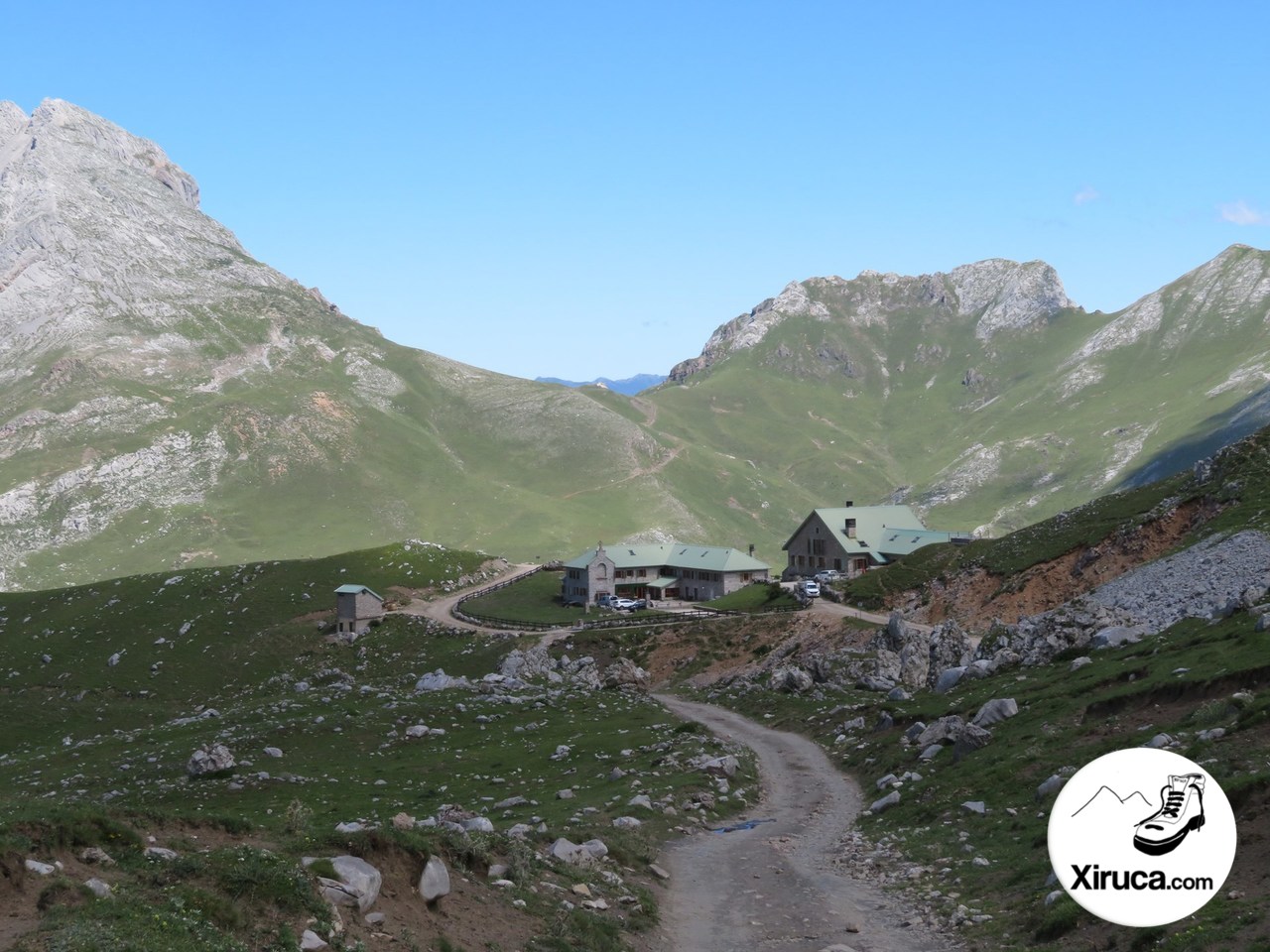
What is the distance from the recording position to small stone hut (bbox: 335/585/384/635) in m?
Answer: 125

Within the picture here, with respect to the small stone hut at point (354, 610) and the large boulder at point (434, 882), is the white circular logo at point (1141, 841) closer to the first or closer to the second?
the large boulder at point (434, 882)

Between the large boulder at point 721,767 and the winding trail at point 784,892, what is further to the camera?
the large boulder at point 721,767

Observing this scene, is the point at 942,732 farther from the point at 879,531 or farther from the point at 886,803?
the point at 879,531

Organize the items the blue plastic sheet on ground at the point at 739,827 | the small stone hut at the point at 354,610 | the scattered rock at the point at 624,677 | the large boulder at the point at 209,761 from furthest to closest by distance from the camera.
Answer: the small stone hut at the point at 354,610, the scattered rock at the point at 624,677, the large boulder at the point at 209,761, the blue plastic sheet on ground at the point at 739,827

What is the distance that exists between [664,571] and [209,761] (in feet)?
346

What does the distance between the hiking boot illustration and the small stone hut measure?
111529 mm

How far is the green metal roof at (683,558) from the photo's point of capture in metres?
149

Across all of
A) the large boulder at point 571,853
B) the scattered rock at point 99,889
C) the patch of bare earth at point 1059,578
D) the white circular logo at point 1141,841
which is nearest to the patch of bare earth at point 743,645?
the patch of bare earth at point 1059,578

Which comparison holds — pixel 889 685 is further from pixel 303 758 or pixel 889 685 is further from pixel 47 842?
pixel 47 842

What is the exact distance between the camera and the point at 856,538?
147 meters

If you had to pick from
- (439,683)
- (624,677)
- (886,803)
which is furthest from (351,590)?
(886,803)

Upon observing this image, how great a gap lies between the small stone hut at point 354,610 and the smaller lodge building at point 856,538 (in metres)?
61.1

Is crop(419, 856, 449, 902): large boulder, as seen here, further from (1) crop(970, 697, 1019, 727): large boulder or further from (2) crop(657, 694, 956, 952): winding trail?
(1) crop(970, 697, 1019, 727): large boulder

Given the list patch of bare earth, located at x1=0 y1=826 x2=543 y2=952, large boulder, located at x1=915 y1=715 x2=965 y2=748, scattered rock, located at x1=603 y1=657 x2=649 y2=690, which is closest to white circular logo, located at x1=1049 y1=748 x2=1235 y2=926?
patch of bare earth, located at x1=0 y1=826 x2=543 y2=952
